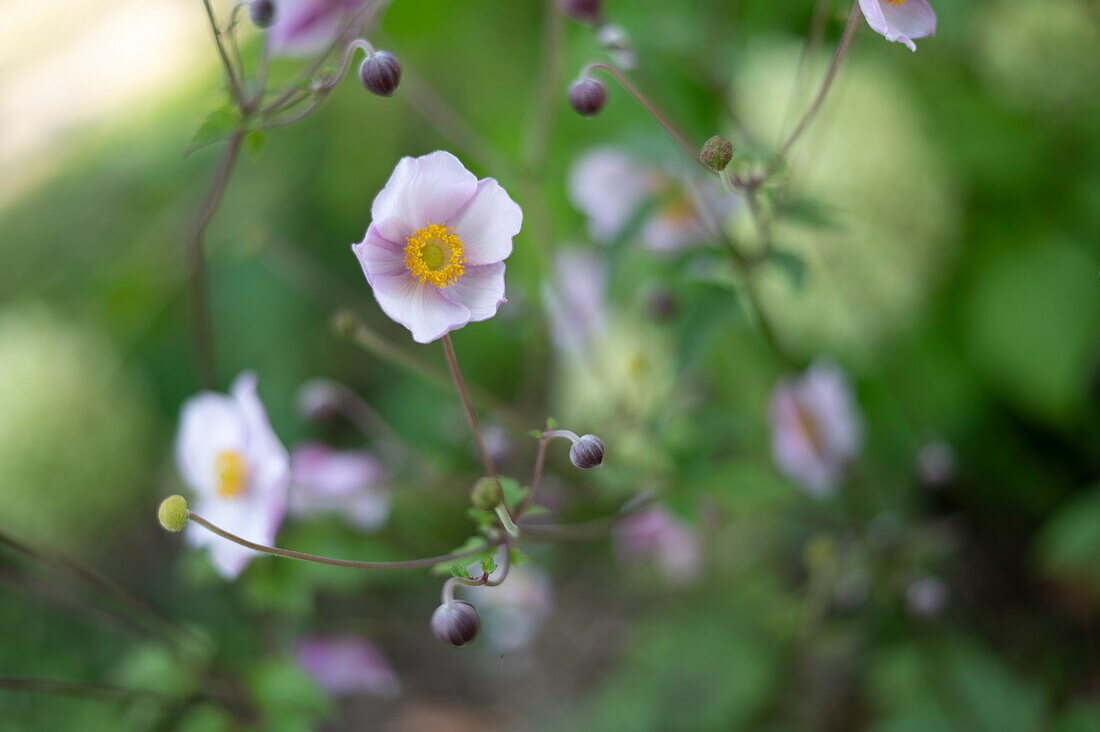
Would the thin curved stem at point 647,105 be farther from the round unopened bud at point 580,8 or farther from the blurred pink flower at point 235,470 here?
the blurred pink flower at point 235,470

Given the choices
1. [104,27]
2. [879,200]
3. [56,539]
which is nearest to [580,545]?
[879,200]

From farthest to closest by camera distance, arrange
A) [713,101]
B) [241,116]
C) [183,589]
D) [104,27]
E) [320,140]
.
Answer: [104,27] → [320,140] → [183,589] → [713,101] → [241,116]

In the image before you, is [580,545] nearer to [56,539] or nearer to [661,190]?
[661,190]

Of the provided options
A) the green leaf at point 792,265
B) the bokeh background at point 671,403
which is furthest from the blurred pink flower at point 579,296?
the green leaf at point 792,265

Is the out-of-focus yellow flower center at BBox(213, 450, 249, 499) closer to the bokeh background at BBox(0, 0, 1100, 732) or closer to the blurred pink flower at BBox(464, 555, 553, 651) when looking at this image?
the bokeh background at BBox(0, 0, 1100, 732)

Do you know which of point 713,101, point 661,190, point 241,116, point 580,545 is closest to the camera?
point 241,116

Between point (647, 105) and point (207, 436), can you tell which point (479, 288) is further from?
point (207, 436)

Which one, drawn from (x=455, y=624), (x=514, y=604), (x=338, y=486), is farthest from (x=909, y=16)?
(x=514, y=604)
